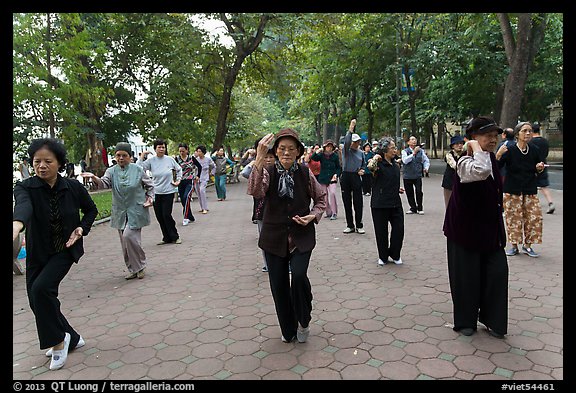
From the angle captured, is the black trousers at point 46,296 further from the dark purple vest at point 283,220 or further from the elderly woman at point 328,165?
the elderly woman at point 328,165

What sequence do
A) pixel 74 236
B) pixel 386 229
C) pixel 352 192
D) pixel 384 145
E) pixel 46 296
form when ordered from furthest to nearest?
pixel 352 192
pixel 384 145
pixel 386 229
pixel 74 236
pixel 46 296

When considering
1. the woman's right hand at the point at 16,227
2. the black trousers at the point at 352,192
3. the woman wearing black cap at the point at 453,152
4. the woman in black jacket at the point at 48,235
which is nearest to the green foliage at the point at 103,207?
the black trousers at the point at 352,192

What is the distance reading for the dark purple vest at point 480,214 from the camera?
3.73 metres

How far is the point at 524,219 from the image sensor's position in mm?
6320

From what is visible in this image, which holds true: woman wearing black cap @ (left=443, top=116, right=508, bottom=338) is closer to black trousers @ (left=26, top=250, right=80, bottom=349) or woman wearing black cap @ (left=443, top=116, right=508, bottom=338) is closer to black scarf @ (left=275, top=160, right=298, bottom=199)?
black scarf @ (left=275, top=160, right=298, bottom=199)

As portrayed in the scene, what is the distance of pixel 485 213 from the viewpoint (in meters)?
3.75

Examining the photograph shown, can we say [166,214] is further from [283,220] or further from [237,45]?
[237,45]

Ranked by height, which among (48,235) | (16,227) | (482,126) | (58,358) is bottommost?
(58,358)

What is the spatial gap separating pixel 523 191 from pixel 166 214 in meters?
6.08

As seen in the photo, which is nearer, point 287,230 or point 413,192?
point 287,230

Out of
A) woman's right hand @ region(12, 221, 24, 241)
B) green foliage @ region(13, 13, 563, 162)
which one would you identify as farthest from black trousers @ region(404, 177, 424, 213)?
green foliage @ region(13, 13, 563, 162)

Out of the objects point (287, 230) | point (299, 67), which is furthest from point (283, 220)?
point (299, 67)

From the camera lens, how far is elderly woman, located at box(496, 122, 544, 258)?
620 centimetres
